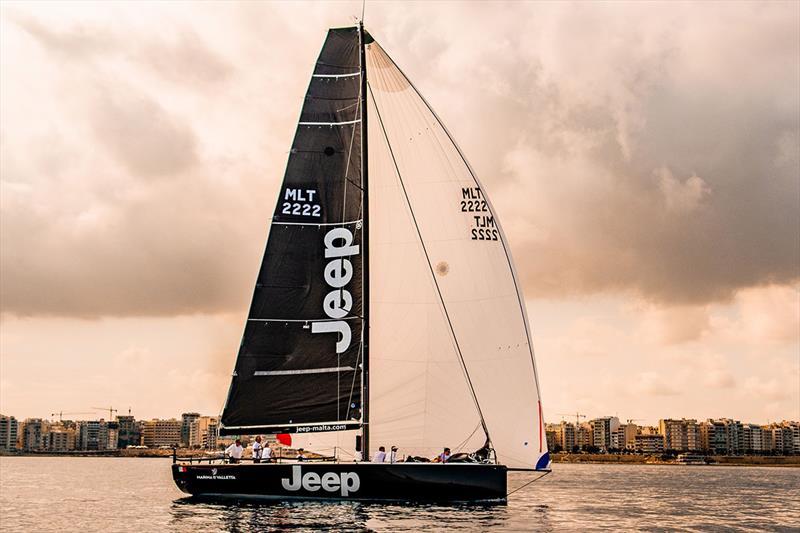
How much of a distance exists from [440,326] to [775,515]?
1529 centimetres

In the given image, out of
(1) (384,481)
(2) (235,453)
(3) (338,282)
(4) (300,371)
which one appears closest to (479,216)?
(3) (338,282)

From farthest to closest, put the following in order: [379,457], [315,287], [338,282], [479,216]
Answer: [315,287]
[338,282]
[479,216]
[379,457]

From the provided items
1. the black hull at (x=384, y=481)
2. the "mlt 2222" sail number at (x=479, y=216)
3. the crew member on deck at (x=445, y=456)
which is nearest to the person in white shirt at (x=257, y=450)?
the black hull at (x=384, y=481)

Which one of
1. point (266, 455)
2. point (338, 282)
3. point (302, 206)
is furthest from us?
point (302, 206)

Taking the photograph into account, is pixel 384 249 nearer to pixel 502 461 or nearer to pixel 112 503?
pixel 502 461

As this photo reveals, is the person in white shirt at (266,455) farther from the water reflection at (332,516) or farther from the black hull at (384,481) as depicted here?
the water reflection at (332,516)

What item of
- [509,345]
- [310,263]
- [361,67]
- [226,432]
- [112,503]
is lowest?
[112,503]

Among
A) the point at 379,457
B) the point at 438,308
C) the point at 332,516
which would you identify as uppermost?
the point at 438,308

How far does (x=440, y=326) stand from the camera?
100 feet

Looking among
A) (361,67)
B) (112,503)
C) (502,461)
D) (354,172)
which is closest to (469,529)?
(502,461)

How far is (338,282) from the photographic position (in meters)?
31.0

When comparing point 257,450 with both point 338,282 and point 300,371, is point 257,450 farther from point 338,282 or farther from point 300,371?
point 338,282

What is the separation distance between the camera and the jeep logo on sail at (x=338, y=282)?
30656 millimetres

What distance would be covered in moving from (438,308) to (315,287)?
4006mm
